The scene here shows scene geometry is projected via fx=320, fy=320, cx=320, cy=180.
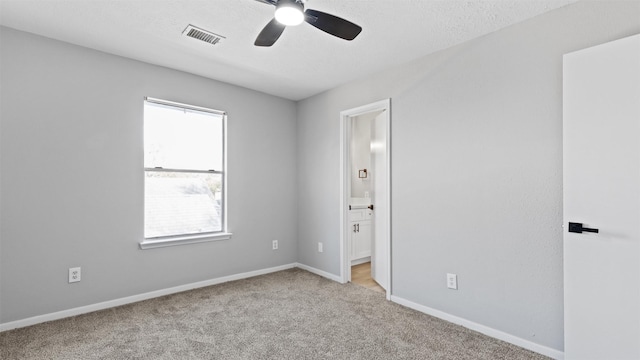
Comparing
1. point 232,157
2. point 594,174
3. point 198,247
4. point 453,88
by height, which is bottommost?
point 198,247

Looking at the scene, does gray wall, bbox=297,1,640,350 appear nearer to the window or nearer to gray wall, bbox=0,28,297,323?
the window

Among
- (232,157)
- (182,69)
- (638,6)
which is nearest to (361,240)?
(232,157)

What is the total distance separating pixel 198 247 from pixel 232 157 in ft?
3.74

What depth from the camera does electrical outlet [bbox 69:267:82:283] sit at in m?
2.86

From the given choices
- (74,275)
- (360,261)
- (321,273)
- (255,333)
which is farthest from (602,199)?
(74,275)

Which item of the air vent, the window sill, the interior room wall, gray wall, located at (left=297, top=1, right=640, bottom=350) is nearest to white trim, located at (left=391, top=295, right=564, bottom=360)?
gray wall, located at (left=297, top=1, right=640, bottom=350)

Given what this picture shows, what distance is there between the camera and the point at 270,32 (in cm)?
202

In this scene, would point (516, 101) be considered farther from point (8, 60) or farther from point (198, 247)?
point (8, 60)

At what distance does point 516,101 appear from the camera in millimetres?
2447

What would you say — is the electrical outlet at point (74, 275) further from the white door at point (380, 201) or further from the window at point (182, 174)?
the white door at point (380, 201)

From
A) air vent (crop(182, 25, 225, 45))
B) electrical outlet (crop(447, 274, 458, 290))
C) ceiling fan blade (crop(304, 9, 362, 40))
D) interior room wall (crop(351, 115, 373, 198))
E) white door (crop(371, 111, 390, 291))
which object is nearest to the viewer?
ceiling fan blade (crop(304, 9, 362, 40))

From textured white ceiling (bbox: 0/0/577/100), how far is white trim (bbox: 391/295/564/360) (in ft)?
7.80

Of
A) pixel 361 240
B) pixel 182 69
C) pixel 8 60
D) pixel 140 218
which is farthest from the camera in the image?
pixel 361 240

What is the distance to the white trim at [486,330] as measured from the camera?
223 centimetres
